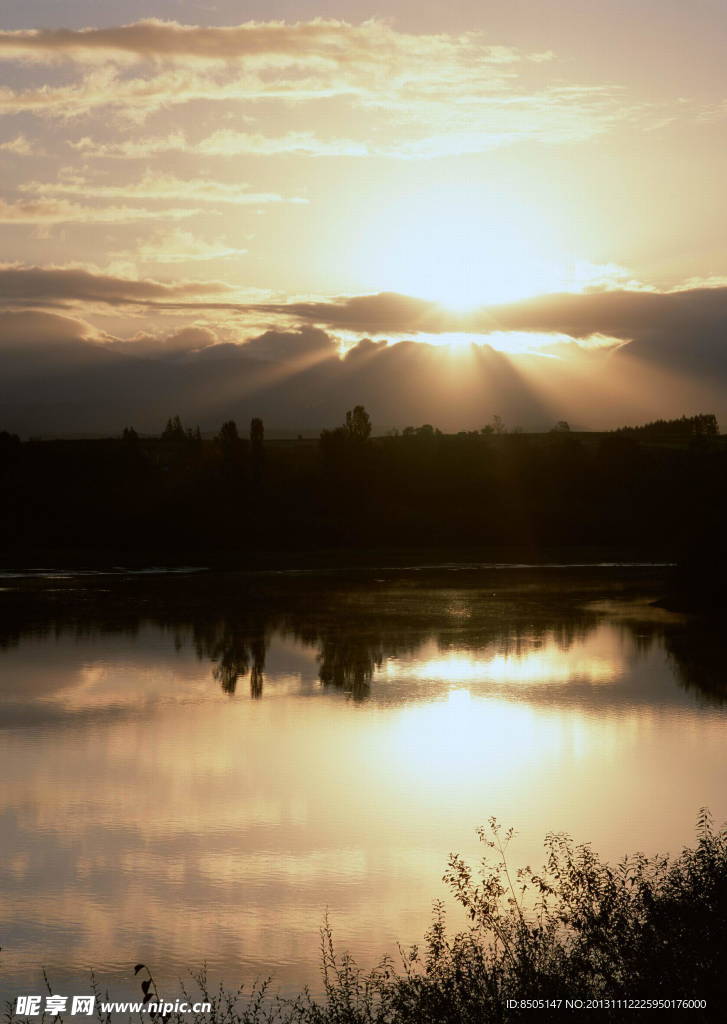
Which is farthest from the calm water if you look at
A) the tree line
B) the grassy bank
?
the tree line

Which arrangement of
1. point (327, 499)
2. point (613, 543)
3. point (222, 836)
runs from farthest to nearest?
point (327, 499) < point (613, 543) < point (222, 836)

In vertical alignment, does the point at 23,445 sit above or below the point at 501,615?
above

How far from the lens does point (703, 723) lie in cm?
1986

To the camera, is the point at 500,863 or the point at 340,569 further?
the point at 340,569

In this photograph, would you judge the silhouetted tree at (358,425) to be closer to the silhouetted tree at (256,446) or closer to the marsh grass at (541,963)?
the silhouetted tree at (256,446)

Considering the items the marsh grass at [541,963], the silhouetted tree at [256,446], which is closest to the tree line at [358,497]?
the silhouetted tree at [256,446]

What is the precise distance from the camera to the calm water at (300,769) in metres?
11.0

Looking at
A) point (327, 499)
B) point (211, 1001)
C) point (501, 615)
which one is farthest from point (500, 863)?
point (327, 499)

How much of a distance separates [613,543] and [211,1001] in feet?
228

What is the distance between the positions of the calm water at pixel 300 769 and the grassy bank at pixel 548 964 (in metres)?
0.60

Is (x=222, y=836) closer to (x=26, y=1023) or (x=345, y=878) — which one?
(x=345, y=878)

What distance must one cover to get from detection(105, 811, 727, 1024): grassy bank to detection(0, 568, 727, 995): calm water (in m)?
0.60

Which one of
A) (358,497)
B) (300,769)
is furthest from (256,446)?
(300,769)

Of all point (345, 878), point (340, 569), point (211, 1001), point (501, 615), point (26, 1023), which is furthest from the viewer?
point (340, 569)
